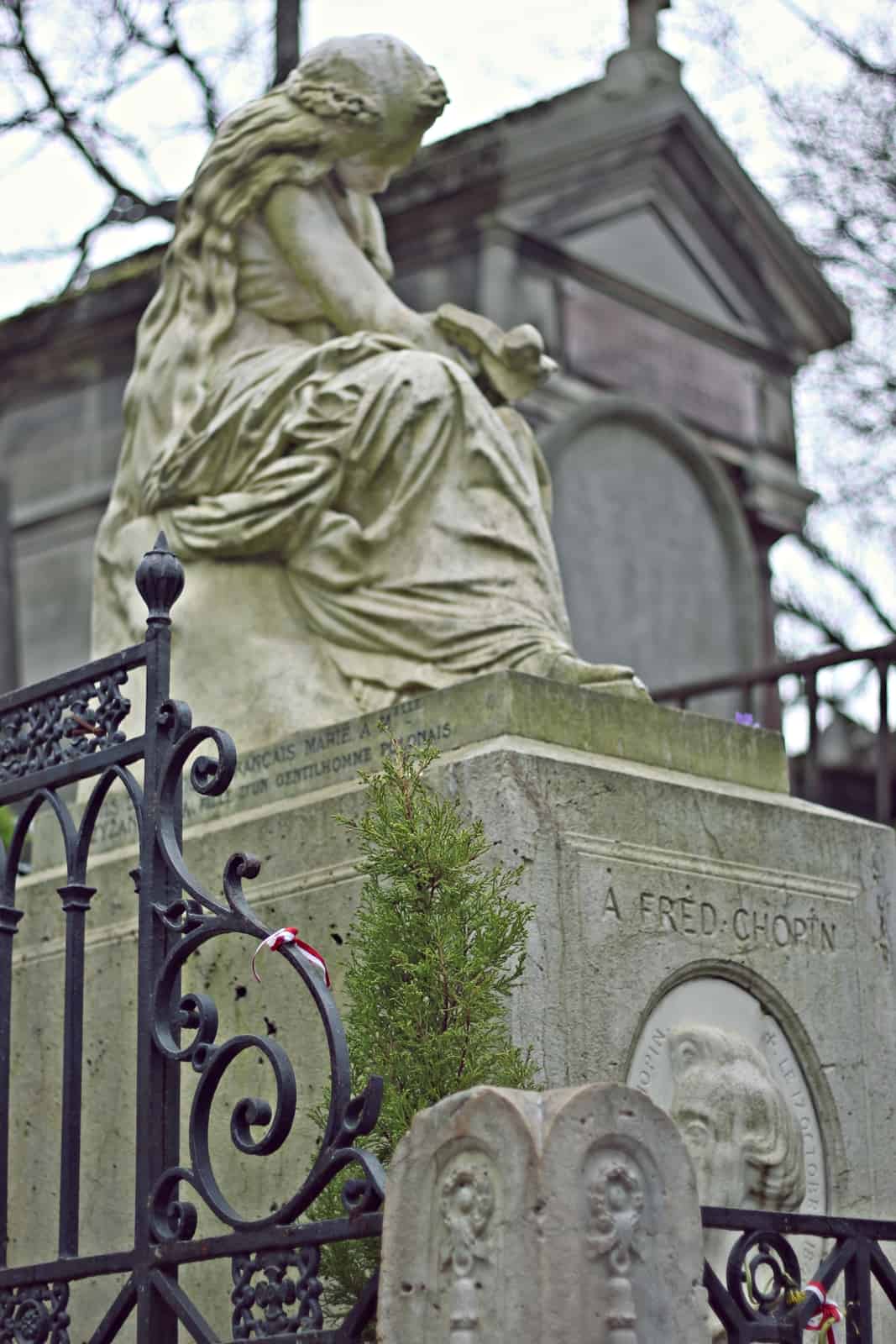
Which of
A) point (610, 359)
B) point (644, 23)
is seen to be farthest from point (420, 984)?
point (644, 23)

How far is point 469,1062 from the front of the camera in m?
4.27

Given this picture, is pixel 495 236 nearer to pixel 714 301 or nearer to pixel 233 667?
pixel 714 301

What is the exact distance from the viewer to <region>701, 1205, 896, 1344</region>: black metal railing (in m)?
4.00

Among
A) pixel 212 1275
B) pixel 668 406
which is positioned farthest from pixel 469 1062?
pixel 668 406

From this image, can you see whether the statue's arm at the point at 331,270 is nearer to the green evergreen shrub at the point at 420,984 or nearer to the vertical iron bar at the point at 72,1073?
the vertical iron bar at the point at 72,1073

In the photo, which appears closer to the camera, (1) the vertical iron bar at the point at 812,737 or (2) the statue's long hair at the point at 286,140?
(2) the statue's long hair at the point at 286,140

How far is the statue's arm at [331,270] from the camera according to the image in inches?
269

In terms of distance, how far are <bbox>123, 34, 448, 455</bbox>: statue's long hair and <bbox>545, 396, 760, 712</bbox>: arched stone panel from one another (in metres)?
6.18

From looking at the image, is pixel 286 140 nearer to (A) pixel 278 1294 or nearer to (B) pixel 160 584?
(B) pixel 160 584

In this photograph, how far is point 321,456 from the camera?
20.9 feet

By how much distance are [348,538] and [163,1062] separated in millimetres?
2227

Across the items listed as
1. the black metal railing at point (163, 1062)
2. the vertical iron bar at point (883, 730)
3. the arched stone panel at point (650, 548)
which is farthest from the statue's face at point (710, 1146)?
the arched stone panel at point (650, 548)

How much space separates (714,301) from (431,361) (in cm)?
889

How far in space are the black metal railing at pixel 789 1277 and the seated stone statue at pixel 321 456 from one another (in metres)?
1.88
